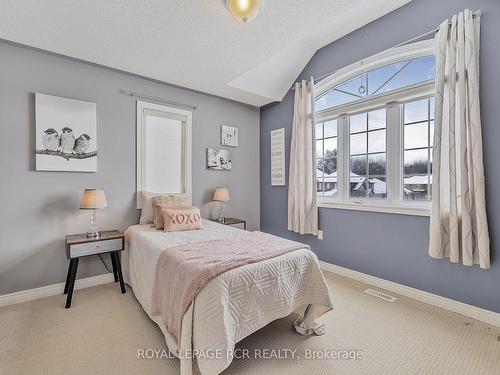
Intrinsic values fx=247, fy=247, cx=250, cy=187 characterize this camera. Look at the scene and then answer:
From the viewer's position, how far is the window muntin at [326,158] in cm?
337

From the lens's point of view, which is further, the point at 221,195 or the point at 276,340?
the point at 221,195

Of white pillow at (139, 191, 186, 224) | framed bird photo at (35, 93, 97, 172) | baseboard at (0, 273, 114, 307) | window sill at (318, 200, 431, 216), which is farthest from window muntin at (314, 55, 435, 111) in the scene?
baseboard at (0, 273, 114, 307)

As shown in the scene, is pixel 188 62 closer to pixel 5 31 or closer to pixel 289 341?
pixel 5 31

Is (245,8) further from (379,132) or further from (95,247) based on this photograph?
(95,247)

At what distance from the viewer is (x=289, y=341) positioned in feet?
5.87

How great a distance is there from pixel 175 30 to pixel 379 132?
2390 mm

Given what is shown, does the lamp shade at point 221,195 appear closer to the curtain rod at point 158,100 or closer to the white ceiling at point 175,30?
the curtain rod at point 158,100

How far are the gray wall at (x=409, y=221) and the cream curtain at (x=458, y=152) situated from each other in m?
0.11

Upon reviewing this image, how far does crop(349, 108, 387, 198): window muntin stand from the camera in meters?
2.85

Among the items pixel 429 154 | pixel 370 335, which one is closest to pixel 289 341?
pixel 370 335

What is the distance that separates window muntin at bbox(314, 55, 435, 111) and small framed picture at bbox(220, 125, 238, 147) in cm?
129

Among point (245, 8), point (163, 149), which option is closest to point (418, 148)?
point (245, 8)

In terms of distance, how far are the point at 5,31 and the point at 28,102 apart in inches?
23.4

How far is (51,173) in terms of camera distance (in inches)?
99.5
